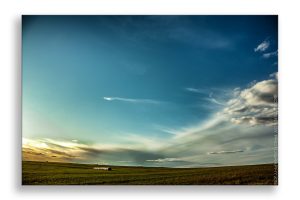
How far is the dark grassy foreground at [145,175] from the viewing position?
2.38m

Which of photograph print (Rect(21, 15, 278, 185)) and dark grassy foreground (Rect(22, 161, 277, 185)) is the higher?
photograph print (Rect(21, 15, 278, 185))

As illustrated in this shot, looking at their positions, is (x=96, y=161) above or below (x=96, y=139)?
below

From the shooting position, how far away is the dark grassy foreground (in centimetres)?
238

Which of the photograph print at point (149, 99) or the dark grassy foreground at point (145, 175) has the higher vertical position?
the photograph print at point (149, 99)

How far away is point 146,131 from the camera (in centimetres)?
243

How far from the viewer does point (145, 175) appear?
2398 millimetres
